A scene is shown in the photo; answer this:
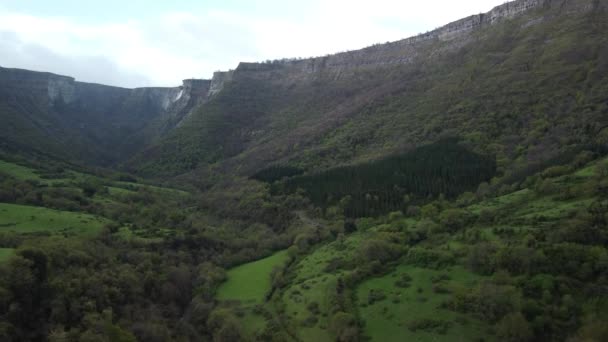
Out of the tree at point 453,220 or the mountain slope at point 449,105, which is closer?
the tree at point 453,220

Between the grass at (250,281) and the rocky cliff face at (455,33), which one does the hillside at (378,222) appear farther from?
the rocky cliff face at (455,33)

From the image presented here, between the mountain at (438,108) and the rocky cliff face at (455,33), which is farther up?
the rocky cliff face at (455,33)

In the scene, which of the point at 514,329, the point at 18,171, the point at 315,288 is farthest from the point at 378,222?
the point at 18,171

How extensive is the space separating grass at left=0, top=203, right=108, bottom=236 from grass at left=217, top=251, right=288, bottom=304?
75.1 feet

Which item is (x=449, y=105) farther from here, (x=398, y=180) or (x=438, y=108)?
(x=398, y=180)

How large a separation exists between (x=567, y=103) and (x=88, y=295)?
92413 millimetres

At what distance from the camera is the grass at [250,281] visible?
199 feet

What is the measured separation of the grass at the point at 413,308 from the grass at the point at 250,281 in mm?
15793

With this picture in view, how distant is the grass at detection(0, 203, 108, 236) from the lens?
68125 mm

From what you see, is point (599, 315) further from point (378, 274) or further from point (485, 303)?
point (378, 274)

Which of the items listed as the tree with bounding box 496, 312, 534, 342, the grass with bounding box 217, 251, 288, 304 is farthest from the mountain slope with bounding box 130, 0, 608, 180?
the tree with bounding box 496, 312, 534, 342

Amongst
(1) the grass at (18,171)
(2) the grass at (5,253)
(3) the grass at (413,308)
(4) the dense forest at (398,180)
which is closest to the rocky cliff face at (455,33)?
(4) the dense forest at (398,180)

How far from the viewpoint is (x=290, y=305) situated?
177 ft

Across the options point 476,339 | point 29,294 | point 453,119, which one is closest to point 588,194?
point 476,339
